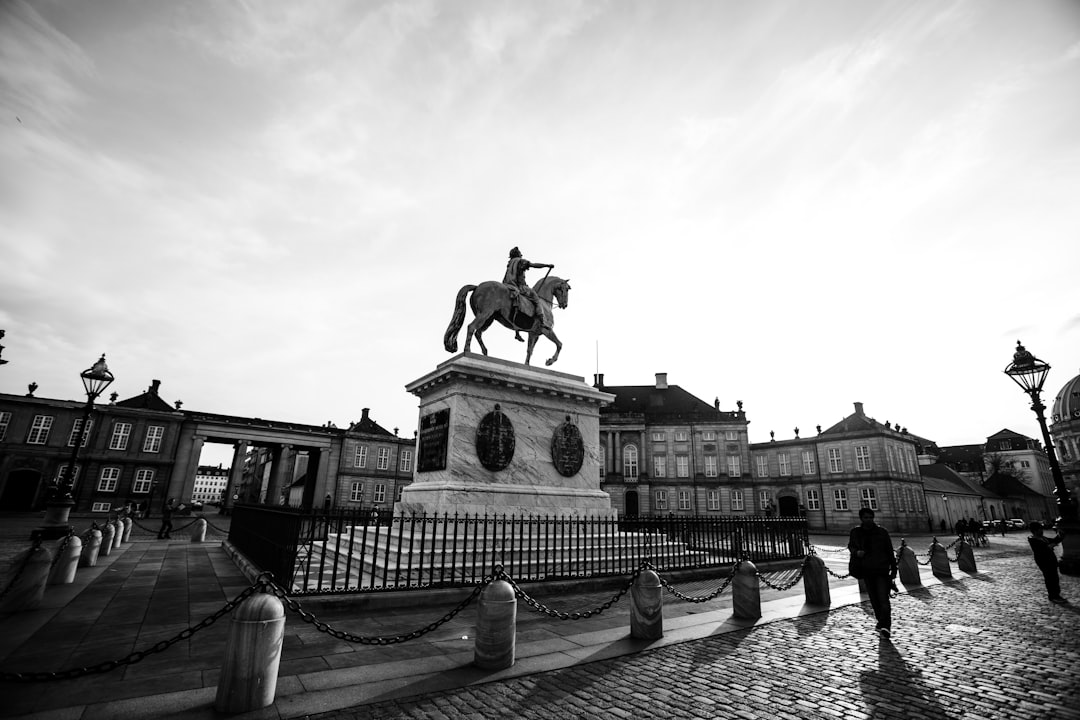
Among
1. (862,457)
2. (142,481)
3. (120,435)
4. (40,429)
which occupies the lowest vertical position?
(142,481)

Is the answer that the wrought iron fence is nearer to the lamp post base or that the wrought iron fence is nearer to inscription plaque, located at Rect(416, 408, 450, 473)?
inscription plaque, located at Rect(416, 408, 450, 473)

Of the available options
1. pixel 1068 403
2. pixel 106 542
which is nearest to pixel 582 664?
pixel 106 542

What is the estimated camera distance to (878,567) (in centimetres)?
716

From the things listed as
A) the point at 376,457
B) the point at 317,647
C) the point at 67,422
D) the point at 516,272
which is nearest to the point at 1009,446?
the point at 376,457

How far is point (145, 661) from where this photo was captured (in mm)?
4938

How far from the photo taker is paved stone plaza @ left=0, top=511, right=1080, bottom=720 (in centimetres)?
412

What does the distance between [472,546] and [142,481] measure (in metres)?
44.0

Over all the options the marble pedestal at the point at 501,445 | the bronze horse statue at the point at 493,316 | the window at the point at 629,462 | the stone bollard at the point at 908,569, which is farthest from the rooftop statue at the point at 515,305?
the window at the point at 629,462

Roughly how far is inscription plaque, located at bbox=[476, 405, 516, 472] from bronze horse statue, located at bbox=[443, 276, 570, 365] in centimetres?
206

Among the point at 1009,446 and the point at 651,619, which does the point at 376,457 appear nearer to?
the point at 651,619

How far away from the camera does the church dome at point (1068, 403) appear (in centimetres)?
7062

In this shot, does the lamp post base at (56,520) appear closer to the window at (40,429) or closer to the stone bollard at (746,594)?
the stone bollard at (746,594)

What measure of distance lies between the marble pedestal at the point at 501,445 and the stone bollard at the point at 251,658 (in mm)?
6660

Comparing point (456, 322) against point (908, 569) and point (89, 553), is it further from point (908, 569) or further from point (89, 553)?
point (908, 569)
